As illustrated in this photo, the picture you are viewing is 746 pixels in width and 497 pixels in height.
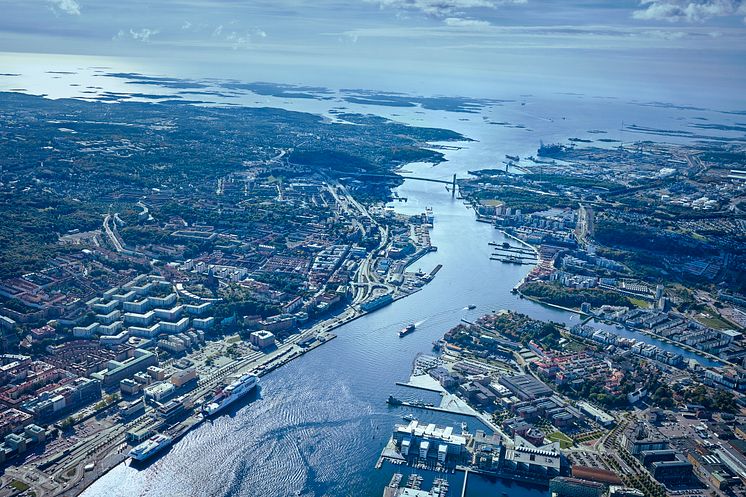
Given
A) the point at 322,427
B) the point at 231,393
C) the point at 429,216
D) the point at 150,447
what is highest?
the point at 429,216

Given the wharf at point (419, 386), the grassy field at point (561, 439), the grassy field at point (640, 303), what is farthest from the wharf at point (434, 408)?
the grassy field at point (640, 303)

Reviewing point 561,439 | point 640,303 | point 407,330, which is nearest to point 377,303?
point 407,330

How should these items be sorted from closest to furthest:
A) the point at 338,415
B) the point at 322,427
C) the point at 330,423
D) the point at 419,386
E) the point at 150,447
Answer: the point at 150,447, the point at 322,427, the point at 330,423, the point at 338,415, the point at 419,386

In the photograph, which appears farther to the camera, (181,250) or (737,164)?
(737,164)

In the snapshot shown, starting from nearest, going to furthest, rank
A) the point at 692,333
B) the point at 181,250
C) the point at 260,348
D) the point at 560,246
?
the point at 260,348 → the point at 692,333 → the point at 181,250 → the point at 560,246

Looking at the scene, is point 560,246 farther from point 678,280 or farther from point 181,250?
point 181,250

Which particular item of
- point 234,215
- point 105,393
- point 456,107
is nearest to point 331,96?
point 456,107

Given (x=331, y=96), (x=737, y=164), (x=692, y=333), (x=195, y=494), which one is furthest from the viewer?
(x=331, y=96)

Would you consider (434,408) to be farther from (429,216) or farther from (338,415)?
(429,216)
